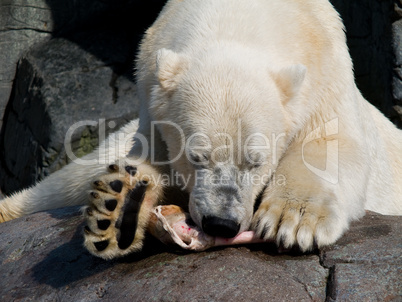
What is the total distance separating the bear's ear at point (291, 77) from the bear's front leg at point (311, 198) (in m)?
0.36

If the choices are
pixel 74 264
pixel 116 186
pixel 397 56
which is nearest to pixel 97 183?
pixel 116 186

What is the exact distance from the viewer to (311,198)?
8.86 feet

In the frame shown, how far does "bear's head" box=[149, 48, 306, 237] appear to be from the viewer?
259cm

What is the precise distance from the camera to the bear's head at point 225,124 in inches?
102

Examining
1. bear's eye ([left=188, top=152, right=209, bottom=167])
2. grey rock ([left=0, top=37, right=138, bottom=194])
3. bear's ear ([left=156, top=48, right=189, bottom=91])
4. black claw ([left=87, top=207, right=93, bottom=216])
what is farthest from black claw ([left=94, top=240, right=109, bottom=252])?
grey rock ([left=0, top=37, right=138, bottom=194])

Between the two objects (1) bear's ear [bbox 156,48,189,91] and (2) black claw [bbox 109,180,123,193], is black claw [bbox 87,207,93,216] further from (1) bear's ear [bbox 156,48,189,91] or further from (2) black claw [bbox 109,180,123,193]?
(1) bear's ear [bbox 156,48,189,91]

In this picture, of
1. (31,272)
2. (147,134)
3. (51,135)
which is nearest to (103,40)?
(51,135)

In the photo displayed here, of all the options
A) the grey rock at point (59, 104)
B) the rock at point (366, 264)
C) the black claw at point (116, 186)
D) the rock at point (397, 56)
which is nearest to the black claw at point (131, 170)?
the black claw at point (116, 186)

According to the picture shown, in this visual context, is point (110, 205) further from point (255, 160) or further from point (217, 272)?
point (255, 160)

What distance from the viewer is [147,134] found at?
328 cm

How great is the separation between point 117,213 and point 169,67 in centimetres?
76

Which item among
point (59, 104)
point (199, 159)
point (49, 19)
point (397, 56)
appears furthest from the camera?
point (49, 19)

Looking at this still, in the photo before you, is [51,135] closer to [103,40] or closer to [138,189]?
[103,40]

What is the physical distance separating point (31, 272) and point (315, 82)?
1.68 meters
